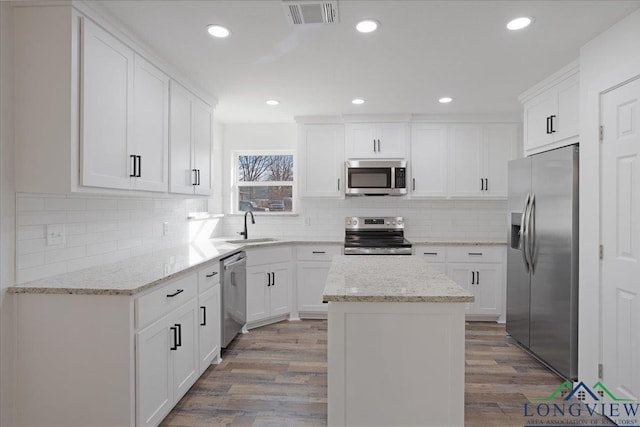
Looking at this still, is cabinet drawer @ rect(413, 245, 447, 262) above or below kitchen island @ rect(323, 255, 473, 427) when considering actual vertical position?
above

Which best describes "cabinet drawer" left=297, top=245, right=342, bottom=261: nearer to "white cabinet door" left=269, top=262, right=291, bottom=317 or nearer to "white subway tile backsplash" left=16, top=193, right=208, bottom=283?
"white cabinet door" left=269, top=262, right=291, bottom=317

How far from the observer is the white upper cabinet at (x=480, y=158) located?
176 inches

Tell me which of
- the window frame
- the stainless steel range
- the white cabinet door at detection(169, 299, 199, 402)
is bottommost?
the white cabinet door at detection(169, 299, 199, 402)

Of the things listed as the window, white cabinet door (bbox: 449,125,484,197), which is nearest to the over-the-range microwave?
white cabinet door (bbox: 449,125,484,197)

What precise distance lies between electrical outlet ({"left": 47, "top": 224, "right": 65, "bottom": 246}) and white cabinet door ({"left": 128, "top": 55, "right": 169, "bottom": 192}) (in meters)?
0.48

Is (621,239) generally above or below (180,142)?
below

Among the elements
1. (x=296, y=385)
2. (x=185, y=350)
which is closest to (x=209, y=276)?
(x=185, y=350)

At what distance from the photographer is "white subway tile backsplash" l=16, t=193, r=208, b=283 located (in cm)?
204

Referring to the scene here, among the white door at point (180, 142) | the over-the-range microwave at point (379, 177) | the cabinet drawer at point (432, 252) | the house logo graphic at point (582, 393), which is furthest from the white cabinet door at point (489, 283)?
the white door at point (180, 142)

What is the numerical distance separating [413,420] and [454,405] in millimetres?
201

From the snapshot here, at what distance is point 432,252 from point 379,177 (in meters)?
1.05

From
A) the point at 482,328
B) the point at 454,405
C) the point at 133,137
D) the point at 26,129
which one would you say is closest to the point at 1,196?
the point at 26,129

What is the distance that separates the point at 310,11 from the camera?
2113 mm

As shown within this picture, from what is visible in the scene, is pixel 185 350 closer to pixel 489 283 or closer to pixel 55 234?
pixel 55 234
